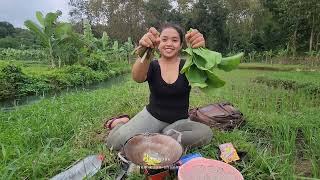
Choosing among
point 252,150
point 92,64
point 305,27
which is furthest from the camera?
point 305,27

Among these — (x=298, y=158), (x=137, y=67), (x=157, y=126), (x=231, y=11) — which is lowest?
(x=298, y=158)

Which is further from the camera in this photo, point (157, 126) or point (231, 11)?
point (231, 11)

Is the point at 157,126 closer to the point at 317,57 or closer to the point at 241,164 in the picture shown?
the point at 241,164

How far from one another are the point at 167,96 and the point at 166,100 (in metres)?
0.04

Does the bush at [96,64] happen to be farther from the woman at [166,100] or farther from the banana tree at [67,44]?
the woman at [166,100]

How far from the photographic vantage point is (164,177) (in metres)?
2.44

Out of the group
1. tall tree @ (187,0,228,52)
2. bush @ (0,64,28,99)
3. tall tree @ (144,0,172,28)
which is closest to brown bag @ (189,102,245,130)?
bush @ (0,64,28,99)

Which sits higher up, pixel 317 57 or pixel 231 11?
pixel 231 11

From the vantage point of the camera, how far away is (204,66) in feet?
8.50

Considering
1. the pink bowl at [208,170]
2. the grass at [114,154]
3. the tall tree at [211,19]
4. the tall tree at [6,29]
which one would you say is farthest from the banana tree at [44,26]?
the tall tree at [6,29]

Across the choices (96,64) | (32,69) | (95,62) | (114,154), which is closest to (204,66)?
(114,154)

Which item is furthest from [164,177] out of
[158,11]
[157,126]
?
[158,11]

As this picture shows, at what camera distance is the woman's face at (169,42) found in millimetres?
2979

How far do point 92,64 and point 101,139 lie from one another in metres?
13.6
